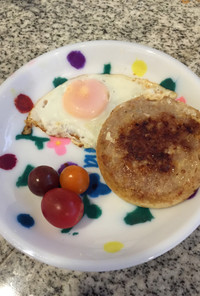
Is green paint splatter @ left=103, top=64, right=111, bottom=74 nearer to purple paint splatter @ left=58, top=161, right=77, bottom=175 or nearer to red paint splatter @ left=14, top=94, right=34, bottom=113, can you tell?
red paint splatter @ left=14, top=94, right=34, bottom=113

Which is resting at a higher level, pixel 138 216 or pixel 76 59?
pixel 76 59

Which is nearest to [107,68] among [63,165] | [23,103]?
[23,103]

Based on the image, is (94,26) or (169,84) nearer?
(169,84)

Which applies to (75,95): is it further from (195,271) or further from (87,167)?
(195,271)

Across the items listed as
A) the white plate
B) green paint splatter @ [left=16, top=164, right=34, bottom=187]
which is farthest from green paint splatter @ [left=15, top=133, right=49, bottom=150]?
green paint splatter @ [left=16, top=164, right=34, bottom=187]

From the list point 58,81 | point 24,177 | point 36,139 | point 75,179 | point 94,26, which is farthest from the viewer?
point 94,26

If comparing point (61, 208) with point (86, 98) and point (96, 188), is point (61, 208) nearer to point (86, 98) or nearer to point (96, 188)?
point (96, 188)

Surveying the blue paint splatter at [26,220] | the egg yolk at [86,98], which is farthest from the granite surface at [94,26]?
the blue paint splatter at [26,220]
